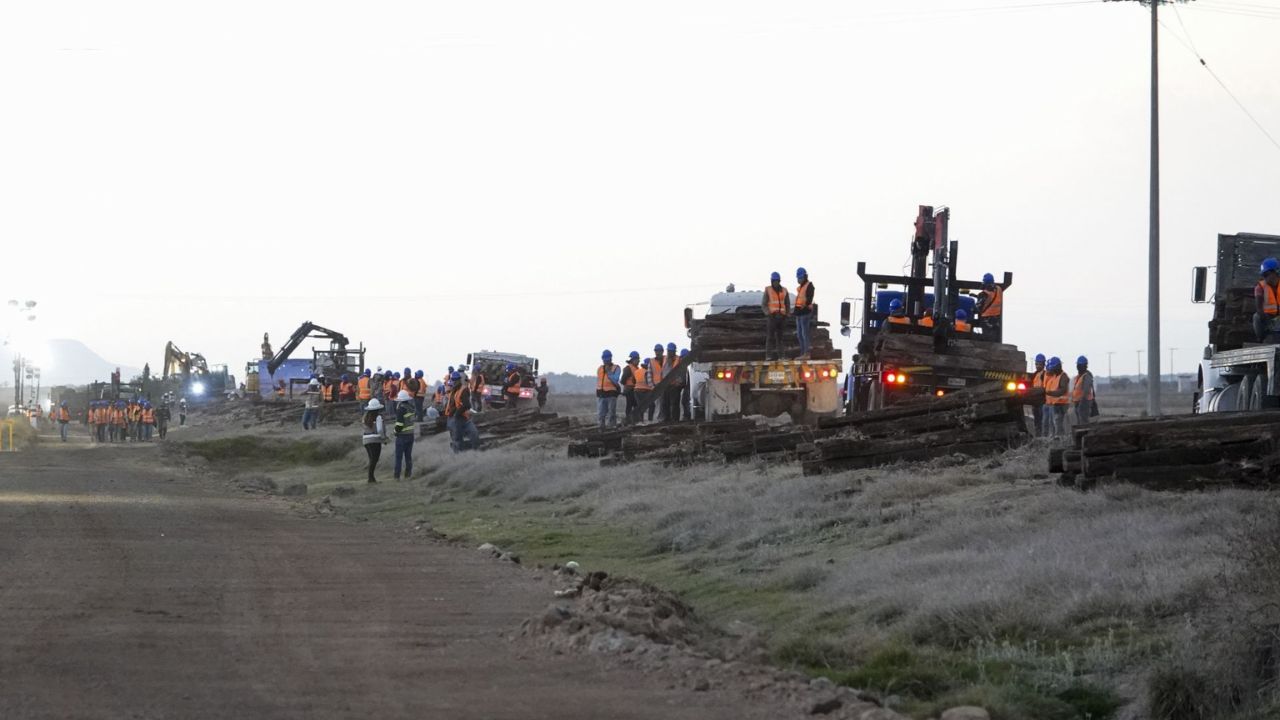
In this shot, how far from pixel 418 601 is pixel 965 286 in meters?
18.2

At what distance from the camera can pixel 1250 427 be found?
13.7m

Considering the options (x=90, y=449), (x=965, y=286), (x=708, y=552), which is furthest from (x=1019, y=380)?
(x=90, y=449)

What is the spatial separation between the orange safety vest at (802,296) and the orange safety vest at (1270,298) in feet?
36.0

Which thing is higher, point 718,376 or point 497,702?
point 718,376

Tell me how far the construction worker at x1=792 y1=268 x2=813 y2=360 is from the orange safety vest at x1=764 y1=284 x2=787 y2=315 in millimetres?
247

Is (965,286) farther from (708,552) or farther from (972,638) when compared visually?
(972,638)

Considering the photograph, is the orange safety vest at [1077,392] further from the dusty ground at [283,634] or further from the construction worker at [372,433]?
the dusty ground at [283,634]

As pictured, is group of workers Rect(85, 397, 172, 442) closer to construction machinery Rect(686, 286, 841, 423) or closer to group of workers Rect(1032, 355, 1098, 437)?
construction machinery Rect(686, 286, 841, 423)

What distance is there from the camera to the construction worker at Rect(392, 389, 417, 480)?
29.3 metres

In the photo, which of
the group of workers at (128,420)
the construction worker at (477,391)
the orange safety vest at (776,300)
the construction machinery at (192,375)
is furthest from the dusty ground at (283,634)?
the construction machinery at (192,375)

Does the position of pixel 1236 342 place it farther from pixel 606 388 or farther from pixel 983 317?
pixel 606 388

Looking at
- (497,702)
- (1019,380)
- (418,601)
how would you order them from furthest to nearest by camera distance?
(1019,380), (418,601), (497,702)

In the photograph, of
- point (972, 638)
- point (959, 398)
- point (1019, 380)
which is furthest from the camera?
point (1019, 380)

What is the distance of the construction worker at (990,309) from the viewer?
28.5 metres
